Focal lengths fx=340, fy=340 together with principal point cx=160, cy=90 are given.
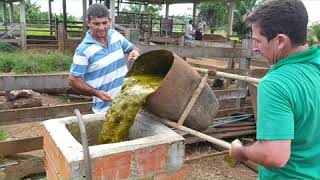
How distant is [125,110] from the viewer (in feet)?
7.66

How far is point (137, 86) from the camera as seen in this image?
7.94ft

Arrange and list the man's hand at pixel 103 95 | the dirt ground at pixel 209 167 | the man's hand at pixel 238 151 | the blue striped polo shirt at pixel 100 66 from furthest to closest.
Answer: the dirt ground at pixel 209 167 → the blue striped polo shirt at pixel 100 66 → the man's hand at pixel 103 95 → the man's hand at pixel 238 151

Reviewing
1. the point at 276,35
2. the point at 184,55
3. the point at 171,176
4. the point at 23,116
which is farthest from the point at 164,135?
the point at 184,55

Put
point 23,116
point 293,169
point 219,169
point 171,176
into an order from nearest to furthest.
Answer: point 293,169 < point 171,176 < point 23,116 < point 219,169

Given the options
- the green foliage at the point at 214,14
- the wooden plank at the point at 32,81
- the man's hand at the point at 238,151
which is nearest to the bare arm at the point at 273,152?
the man's hand at the point at 238,151

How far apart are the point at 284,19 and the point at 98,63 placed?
77.2 inches

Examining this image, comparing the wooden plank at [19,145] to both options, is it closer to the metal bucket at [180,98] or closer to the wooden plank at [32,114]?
the wooden plank at [32,114]

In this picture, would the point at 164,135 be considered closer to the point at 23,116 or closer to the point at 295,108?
the point at 295,108

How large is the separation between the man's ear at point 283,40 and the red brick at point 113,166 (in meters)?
1.09

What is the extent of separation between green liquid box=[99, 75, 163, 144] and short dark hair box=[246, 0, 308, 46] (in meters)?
0.98

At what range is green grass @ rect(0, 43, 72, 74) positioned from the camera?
35.8 feet

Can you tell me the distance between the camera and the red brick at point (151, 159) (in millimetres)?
2105

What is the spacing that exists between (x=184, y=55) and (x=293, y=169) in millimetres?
3987

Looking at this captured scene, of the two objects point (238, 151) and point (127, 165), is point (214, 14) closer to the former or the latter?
point (127, 165)
